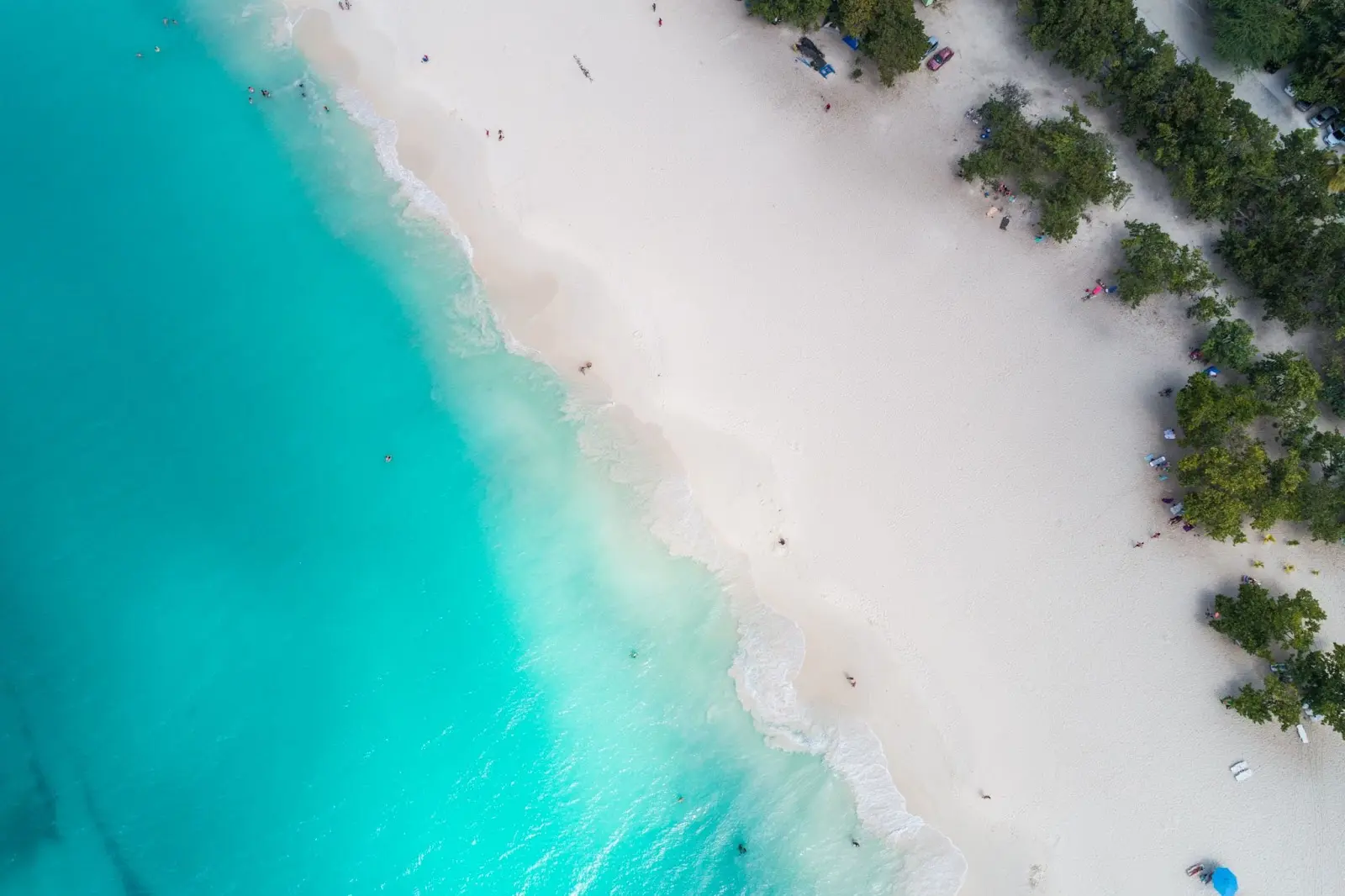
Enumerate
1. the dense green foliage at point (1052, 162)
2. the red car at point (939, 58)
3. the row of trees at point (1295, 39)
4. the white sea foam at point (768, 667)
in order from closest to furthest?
the white sea foam at point (768, 667)
the row of trees at point (1295, 39)
the dense green foliage at point (1052, 162)
the red car at point (939, 58)

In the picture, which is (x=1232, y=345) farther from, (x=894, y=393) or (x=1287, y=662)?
(x=894, y=393)

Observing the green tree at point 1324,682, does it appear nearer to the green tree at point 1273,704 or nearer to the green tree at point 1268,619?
the green tree at point 1273,704

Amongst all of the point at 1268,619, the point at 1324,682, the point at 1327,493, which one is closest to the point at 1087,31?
the point at 1327,493

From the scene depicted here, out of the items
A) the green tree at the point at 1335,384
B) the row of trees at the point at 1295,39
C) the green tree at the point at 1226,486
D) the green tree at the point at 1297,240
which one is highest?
the row of trees at the point at 1295,39

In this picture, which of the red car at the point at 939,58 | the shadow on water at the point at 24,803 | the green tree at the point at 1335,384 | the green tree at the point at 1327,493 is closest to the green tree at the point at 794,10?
the red car at the point at 939,58

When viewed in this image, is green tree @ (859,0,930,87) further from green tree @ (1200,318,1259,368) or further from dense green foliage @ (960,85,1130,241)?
green tree @ (1200,318,1259,368)
